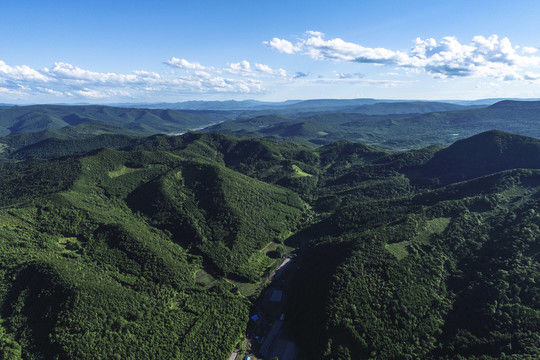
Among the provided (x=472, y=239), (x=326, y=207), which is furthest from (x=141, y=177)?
(x=472, y=239)

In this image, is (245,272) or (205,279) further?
(245,272)

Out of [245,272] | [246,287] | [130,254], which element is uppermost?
[130,254]

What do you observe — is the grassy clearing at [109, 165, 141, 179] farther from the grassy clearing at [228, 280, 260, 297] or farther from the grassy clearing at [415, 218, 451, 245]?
the grassy clearing at [415, 218, 451, 245]

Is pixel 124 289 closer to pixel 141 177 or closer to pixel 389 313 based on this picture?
pixel 389 313

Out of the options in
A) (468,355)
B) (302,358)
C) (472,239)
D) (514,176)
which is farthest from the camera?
(514,176)

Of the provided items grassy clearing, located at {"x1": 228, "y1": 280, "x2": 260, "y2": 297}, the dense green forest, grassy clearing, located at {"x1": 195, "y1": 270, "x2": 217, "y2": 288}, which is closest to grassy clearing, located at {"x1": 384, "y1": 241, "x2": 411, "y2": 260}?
the dense green forest

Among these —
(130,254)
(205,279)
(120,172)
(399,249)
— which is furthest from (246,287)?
(120,172)

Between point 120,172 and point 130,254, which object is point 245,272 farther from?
point 120,172

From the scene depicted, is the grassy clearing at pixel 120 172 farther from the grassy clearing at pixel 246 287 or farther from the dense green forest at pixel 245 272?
the grassy clearing at pixel 246 287
